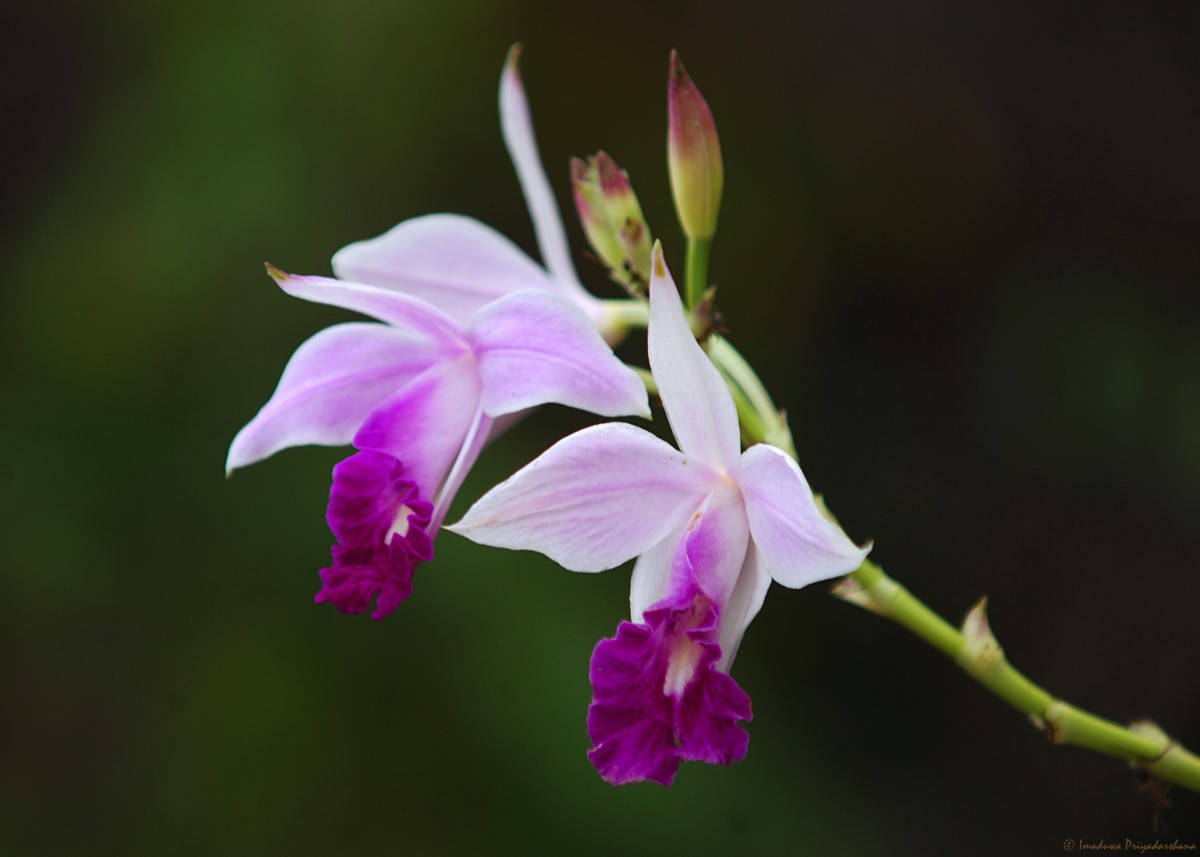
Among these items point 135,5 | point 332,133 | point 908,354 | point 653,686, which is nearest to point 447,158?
point 332,133

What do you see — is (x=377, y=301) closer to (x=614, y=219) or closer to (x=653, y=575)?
(x=614, y=219)

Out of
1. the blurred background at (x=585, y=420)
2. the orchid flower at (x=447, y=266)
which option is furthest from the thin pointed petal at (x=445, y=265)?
the blurred background at (x=585, y=420)

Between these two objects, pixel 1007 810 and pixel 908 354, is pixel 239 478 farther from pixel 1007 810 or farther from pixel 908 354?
pixel 1007 810

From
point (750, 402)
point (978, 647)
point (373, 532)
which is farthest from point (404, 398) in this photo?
point (978, 647)

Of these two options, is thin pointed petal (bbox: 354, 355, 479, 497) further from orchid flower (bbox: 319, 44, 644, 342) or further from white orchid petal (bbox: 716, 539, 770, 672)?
white orchid petal (bbox: 716, 539, 770, 672)

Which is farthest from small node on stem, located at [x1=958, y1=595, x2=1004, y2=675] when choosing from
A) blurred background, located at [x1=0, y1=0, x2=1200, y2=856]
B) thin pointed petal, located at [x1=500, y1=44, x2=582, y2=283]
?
blurred background, located at [x1=0, y1=0, x2=1200, y2=856]

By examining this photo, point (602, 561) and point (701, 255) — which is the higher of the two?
point (701, 255)

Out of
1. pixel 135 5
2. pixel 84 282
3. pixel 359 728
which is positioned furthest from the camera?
pixel 135 5
